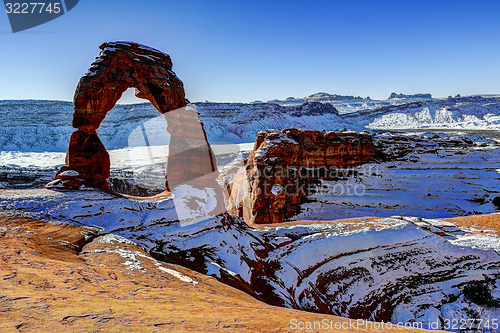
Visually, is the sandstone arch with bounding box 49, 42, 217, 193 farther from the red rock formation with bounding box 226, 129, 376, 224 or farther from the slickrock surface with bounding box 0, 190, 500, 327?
the red rock formation with bounding box 226, 129, 376, 224

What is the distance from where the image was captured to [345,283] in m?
7.72

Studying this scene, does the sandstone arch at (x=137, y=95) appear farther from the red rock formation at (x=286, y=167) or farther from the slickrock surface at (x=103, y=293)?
the red rock formation at (x=286, y=167)

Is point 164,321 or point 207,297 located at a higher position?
point 164,321

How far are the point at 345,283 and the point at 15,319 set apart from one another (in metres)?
7.32

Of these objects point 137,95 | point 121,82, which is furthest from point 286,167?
point 121,82

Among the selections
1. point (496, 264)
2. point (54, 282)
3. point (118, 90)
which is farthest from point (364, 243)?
point (118, 90)

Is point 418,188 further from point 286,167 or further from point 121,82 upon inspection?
point 121,82

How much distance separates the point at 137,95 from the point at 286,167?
41.2ft

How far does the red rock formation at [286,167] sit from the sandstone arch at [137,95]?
7767mm

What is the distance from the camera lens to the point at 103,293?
4121 millimetres

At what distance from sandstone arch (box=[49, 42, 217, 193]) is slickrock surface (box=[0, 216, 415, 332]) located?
17.7ft

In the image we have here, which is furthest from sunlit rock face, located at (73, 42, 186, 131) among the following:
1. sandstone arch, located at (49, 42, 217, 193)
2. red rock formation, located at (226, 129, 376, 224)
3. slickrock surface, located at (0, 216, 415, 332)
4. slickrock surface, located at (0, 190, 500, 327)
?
red rock formation, located at (226, 129, 376, 224)

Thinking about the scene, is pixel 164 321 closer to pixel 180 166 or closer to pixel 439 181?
pixel 180 166

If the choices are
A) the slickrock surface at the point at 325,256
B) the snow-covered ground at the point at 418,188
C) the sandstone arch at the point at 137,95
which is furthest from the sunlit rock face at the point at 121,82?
the snow-covered ground at the point at 418,188
